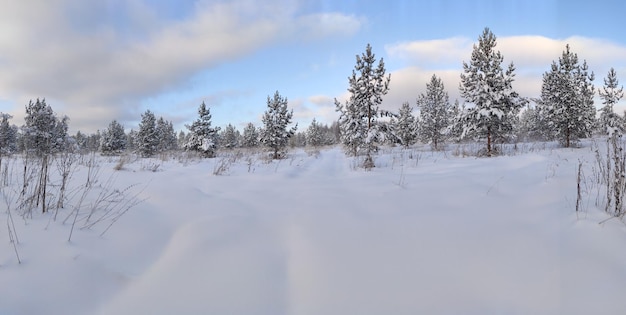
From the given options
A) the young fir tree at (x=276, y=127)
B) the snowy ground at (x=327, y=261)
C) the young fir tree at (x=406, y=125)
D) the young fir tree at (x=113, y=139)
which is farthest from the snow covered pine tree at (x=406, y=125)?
the young fir tree at (x=113, y=139)

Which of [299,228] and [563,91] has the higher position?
[563,91]

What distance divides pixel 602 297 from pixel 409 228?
1.33m

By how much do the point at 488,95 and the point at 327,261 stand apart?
1449 cm

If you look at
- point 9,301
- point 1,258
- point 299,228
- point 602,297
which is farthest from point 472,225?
point 1,258

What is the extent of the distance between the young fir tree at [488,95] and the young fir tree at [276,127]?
10818 millimetres

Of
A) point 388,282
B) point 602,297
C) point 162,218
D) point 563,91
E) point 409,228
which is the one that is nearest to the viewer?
point 602,297

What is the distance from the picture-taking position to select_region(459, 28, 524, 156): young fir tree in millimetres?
13086

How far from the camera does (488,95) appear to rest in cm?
1336

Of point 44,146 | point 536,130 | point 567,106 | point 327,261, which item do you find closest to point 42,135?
point 44,146

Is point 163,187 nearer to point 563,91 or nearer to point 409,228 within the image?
point 409,228

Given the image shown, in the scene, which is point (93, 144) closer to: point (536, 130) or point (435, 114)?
point (435, 114)

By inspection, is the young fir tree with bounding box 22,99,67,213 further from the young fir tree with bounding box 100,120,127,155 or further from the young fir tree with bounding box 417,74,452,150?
the young fir tree with bounding box 100,120,127,155

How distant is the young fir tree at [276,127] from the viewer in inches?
733

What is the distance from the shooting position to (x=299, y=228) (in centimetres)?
279
